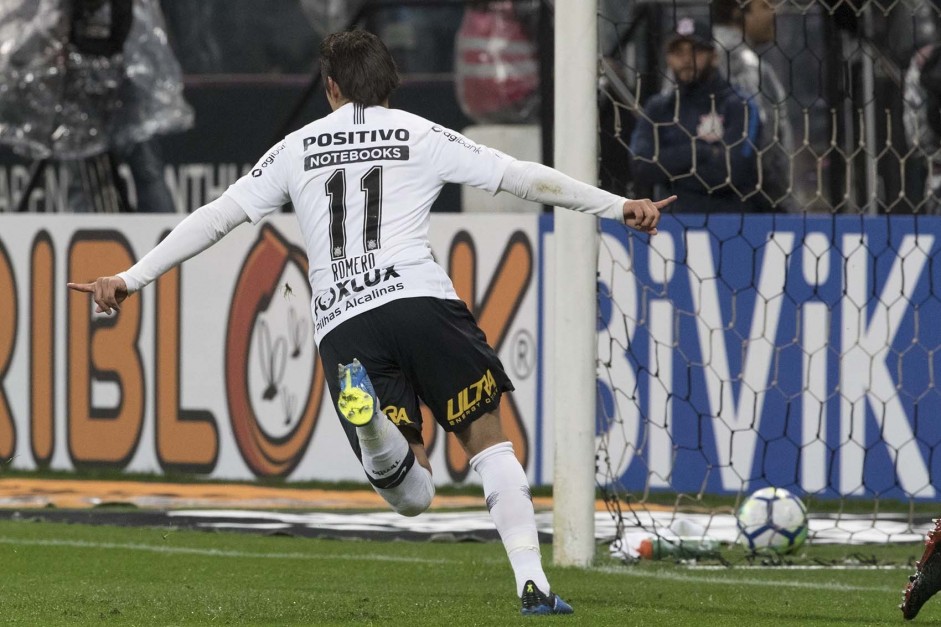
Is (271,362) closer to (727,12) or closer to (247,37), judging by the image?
(727,12)

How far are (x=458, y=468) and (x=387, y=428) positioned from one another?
17.0ft

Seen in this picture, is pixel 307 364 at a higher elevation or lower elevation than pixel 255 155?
lower

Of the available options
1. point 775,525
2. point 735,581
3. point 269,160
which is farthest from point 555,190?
point 775,525

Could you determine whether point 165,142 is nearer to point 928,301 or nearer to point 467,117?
point 467,117

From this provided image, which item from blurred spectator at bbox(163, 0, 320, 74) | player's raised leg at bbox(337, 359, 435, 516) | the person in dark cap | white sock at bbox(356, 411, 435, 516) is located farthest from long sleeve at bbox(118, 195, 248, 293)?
blurred spectator at bbox(163, 0, 320, 74)

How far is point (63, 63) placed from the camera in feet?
42.3

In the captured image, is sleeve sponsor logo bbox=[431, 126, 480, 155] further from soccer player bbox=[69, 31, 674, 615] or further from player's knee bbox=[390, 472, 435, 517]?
player's knee bbox=[390, 472, 435, 517]

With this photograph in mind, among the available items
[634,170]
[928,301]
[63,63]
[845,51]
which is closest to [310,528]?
[634,170]

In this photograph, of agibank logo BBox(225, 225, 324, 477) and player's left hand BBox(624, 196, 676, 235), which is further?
agibank logo BBox(225, 225, 324, 477)

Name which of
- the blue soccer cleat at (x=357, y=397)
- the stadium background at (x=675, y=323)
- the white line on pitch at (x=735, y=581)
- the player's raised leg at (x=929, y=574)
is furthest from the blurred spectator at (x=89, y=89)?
Answer: the player's raised leg at (x=929, y=574)

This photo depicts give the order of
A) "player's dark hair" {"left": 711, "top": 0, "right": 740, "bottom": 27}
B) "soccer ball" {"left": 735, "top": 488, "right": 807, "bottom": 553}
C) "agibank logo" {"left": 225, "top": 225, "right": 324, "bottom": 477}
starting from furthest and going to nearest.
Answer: "agibank logo" {"left": 225, "top": 225, "right": 324, "bottom": 477}
"player's dark hair" {"left": 711, "top": 0, "right": 740, "bottom": 27}
"soccer ball" {"left": 735, "top": 488, "right": 807, "bottom": 553}

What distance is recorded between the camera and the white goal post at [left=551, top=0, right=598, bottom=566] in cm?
739

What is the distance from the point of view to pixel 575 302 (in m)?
7.41

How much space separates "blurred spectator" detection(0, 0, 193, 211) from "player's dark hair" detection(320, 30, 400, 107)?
7482 mm
